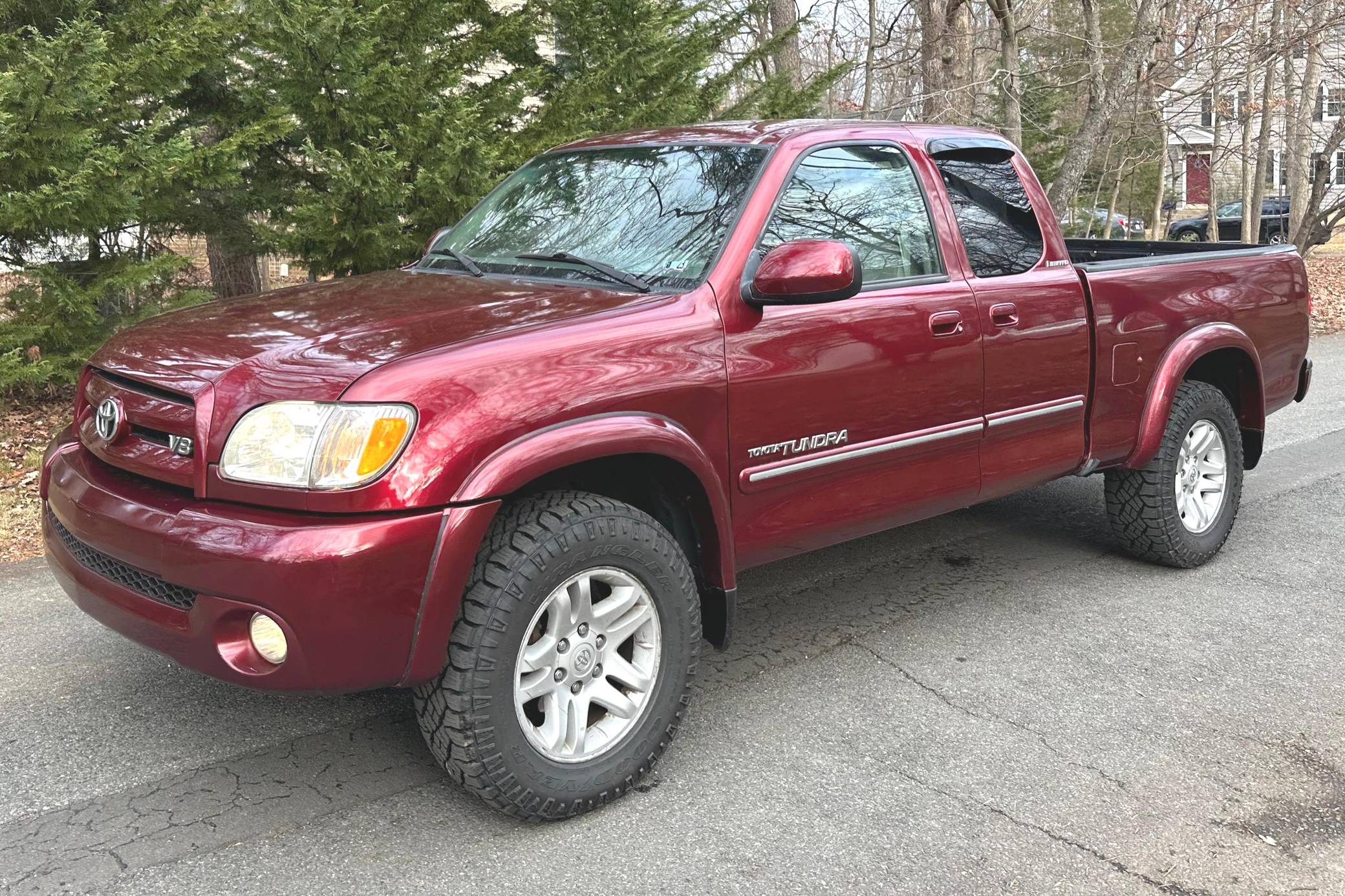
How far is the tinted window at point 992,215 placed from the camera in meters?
4.31

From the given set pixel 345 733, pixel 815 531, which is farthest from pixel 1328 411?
pixel 345 733

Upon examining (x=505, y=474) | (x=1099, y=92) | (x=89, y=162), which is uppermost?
(x=1099, y=92)

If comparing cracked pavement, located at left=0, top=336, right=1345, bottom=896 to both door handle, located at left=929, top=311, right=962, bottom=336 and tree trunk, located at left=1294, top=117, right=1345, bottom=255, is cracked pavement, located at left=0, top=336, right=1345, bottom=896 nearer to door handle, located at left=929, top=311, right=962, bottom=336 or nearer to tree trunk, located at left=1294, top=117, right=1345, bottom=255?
door handle, located at left=929, top=311, right=962, bottom=336

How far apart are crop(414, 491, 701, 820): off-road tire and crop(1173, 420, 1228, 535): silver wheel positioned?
9.98 ft

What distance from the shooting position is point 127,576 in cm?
301

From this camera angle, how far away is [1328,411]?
8898 millimetres

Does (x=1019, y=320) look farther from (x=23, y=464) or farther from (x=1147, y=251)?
(x=23, y=464)

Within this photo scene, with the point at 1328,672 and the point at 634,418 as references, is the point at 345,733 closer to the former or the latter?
the point at 634,418

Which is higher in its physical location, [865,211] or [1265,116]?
[1265,116]

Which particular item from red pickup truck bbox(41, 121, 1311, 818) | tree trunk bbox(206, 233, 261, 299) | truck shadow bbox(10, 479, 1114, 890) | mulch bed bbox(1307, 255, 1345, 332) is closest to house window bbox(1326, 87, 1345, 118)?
mulch bed bbox(1307, 255, 1345, 332)

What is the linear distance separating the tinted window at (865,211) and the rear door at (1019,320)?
→ 0.67ft

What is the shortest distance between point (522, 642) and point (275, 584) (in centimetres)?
64

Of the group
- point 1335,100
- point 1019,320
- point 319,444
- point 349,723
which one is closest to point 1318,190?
point 1335,100

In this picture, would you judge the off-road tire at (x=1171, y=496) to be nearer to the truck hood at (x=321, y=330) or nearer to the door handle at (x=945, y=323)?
the door handle at (x=945, y=323)
